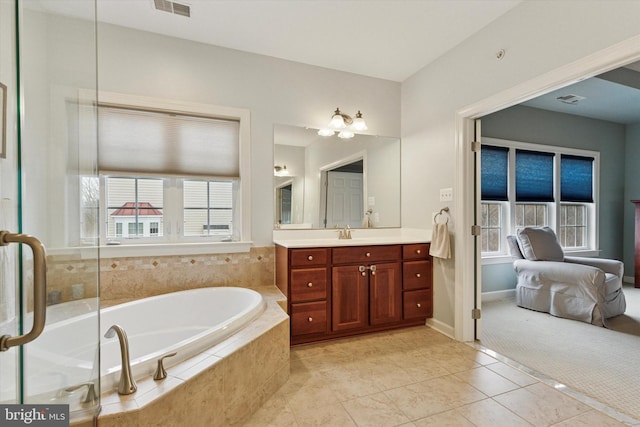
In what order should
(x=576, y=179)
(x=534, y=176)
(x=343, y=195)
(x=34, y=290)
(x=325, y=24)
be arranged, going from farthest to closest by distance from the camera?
(x=576, y=179)
(x=534, y=176)
(x=343, y=195)
(x=325, y=24)
(x=34, y=290)

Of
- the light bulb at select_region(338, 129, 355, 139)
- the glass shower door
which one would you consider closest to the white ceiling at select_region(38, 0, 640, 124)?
the light bulb at select_region(338, 129, 355, 139)

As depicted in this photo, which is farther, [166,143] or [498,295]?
[498,295]

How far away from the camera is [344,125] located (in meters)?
3.07

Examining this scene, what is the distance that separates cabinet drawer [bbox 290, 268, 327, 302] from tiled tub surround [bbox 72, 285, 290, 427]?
397 mm

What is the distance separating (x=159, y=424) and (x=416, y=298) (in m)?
2.31

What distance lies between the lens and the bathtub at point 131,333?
977 millimetres

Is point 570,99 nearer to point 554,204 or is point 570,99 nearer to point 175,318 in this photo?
point 554,204

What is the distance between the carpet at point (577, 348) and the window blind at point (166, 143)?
286 cm

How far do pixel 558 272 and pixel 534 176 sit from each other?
163 centimetres

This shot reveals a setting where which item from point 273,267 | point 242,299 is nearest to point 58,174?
point 242,299

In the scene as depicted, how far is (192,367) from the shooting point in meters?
1.38

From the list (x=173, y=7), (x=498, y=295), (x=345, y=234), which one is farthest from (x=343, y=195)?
(x=498, y=295)

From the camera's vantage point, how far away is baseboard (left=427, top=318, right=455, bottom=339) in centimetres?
268

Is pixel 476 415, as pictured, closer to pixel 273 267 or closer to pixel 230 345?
pixel 230 345
